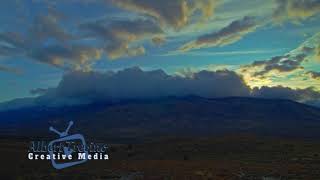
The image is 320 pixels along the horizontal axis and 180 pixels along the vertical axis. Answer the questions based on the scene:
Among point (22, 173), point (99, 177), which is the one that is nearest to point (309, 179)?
point (99, 177)

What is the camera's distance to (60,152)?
169ft

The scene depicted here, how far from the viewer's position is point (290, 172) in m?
36.9

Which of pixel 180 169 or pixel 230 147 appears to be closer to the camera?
pixel 180 169

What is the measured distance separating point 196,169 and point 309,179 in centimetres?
969

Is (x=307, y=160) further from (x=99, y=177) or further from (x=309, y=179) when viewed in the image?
(x=99, y=177)

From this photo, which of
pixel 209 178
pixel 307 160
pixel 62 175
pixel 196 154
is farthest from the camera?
pixel 196 154

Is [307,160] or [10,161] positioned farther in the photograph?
[307,160]

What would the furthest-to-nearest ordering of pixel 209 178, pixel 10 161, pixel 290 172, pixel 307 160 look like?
1. pixel 307 160
2. pixel 10 161
3. pixel 290 172
4. pixel 209 178

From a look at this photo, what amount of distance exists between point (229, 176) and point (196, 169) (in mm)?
5641

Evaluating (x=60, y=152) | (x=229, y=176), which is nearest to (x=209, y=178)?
(x=229, y=176)

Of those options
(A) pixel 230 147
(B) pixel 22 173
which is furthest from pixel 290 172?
(A) pixel 230 147

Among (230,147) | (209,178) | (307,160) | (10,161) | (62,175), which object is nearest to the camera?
(209,178)

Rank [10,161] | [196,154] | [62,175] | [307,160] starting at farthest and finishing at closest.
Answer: [196,154], [307,160], [10,161], [62,175]

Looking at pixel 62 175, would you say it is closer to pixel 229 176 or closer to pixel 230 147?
pixel 229 176
